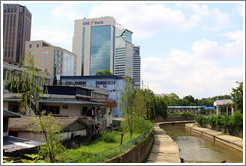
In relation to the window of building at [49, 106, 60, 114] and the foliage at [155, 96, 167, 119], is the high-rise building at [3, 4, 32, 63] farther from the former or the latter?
the window of building at [49, 106, 60, 114]

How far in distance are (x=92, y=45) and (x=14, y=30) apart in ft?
113

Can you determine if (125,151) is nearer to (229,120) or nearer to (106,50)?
(229,120)

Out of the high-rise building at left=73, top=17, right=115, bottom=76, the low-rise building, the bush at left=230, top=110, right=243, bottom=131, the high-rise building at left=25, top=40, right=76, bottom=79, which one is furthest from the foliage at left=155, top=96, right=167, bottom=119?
the high-rise building at left=73, top=17, right=115, bottom=76

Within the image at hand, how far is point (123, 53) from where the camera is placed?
16962 cm

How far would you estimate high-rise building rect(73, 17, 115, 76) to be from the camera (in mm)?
99250

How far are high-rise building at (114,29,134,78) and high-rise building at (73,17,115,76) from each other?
2576 inches

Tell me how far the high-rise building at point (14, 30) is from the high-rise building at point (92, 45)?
2354cm

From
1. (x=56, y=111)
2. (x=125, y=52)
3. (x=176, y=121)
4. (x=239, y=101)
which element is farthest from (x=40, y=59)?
(x=125, y=52)

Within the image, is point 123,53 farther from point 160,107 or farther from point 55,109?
point 55,109

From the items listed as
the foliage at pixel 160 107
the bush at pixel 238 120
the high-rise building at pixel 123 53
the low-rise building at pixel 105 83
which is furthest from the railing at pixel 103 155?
the high-rise building at pixel 123 53

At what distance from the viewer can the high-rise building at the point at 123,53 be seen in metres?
169

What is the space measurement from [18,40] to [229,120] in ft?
305

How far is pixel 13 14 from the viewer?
95.4m

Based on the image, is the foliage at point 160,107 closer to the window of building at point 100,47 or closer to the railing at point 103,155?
the railing at point 103,155
